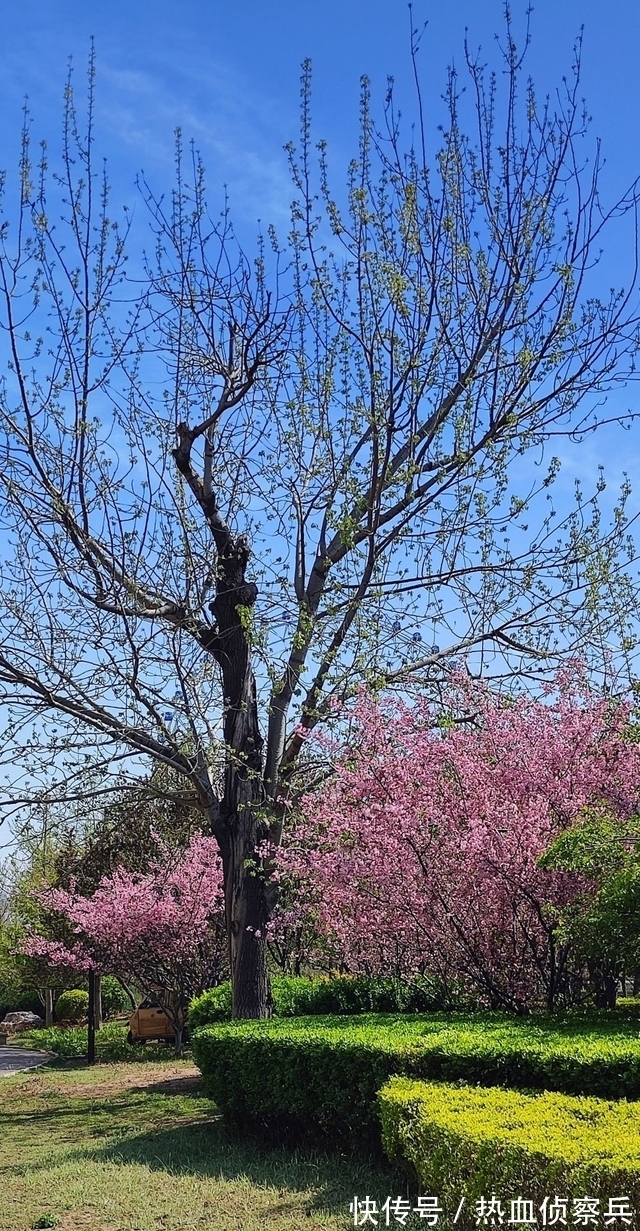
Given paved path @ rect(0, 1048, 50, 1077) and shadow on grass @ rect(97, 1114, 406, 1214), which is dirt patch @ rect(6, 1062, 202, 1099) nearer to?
paved path @ rect(0, 1048, 50, 1077)

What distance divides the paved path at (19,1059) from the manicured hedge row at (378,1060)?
32.3 ft

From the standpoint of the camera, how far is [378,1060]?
586 cm

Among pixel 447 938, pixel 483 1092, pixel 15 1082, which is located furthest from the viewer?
pixel 15 1082

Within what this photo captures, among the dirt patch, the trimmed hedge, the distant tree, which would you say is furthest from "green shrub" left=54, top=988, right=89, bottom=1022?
the distant tree

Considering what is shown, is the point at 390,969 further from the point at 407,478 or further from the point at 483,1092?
the point at 483,1092

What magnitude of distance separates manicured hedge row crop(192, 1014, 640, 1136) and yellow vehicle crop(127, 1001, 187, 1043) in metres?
11.2

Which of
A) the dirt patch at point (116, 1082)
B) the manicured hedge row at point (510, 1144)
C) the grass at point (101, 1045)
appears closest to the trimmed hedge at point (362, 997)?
the dirt patch at point (116, 1082)

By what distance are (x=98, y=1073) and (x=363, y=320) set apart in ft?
36.5

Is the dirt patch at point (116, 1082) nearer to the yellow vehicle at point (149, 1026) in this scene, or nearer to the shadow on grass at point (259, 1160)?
the yellow vehicle at point (149, 1026)

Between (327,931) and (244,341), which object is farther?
(327,931)

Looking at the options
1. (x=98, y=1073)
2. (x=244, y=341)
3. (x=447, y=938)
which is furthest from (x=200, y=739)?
(x=98, y=1073)

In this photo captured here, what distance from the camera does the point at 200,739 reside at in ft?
30.6

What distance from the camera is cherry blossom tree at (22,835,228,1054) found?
15445 mm

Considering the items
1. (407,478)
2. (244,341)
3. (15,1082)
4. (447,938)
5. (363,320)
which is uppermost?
(244,341)
